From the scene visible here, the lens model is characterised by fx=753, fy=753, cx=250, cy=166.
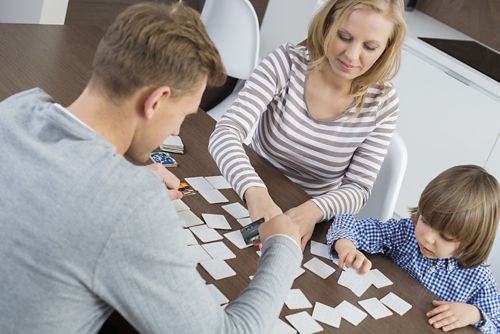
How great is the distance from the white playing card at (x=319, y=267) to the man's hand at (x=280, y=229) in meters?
0.21

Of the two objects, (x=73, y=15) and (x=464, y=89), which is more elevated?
(x=464, y=89)

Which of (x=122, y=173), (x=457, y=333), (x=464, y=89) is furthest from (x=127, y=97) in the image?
(x=464, y=89)

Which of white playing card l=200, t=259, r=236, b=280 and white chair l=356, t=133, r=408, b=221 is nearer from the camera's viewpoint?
white playing card l=200, t=259, r=236, b=280

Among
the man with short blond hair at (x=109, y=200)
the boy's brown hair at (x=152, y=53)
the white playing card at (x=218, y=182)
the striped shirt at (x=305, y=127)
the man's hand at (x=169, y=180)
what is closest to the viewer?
the man with short blond hair at (x=109, y=200)

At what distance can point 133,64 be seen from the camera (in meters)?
1.24

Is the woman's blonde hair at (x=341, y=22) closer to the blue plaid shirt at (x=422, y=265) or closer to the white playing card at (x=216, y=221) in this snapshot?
the blue plaid shirt at (x=422, y=265)

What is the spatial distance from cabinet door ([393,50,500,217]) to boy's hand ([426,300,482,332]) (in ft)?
7.07

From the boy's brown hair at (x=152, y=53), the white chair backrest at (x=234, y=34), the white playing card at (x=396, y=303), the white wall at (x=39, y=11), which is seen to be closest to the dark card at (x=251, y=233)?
the white playing card at (x=396, y=303)

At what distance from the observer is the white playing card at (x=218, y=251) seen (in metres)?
1.70

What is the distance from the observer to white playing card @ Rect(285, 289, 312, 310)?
5.33 feet

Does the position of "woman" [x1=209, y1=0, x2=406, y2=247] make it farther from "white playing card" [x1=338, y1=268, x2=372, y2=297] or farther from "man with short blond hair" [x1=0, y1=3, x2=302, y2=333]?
"man with short blond hair" [x1=0, y1=3, x2=302, y2=333]

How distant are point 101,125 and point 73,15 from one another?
4.22 m

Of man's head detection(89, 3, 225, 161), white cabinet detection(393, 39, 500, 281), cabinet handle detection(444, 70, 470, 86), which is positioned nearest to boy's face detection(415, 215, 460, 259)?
man's head detection(89, 3, 225, 161)

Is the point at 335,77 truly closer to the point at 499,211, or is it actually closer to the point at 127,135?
the point at 499,211
